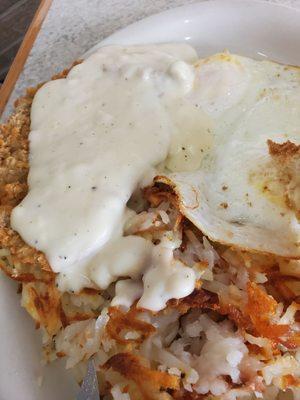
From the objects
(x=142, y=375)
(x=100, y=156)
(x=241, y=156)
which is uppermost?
(x=100, y=156)

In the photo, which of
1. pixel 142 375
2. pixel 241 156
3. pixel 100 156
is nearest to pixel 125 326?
pixel 142 375

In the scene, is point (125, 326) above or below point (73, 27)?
below

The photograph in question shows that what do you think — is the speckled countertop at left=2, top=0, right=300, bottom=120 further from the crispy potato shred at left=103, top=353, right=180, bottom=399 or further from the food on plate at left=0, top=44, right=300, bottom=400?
the crispy potato shred at left=103, top=353, right=180, bottom=399

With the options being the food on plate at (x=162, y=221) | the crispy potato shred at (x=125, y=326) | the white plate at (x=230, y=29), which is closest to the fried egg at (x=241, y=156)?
the food on plate at (x=162, y=221)

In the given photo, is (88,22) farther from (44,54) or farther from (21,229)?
(21,229)

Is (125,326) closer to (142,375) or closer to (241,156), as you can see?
(142,375)
